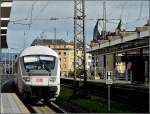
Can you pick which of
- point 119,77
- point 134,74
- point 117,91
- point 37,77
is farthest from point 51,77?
point 119,77

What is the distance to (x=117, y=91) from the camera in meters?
35.3

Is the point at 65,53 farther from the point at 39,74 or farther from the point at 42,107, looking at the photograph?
the point at 42,107

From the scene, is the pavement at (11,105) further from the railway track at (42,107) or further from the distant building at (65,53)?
the distant building at (65,53)

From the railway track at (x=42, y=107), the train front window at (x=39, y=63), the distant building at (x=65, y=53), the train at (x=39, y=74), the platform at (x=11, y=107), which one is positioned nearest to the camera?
the platform at (x=11, y=107)

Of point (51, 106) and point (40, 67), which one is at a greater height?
point (40, 67)

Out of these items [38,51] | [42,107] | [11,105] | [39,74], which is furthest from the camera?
[38,51]

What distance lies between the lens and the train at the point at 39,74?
26.5 m

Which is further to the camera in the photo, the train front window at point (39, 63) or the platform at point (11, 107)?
the train front window at point (39, 63)

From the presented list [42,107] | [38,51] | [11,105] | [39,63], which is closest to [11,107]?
[11,105]

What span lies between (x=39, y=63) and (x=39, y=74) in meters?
1.06

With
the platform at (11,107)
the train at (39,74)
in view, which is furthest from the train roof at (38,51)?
the platform at (11,107)

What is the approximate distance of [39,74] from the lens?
26.5m

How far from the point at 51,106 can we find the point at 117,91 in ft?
33.2

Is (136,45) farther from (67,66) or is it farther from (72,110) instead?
(67,66)
